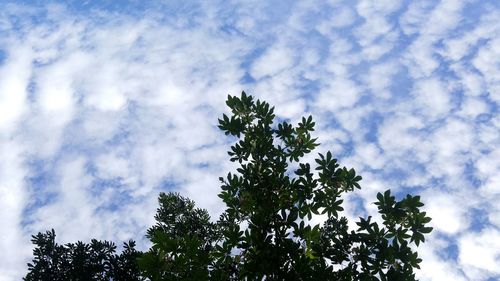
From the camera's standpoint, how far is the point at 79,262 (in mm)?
11789

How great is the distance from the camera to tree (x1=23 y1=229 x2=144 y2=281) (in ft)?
37.9

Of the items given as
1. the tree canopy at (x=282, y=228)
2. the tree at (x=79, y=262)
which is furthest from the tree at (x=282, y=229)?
the tree at (x=79, y=262)

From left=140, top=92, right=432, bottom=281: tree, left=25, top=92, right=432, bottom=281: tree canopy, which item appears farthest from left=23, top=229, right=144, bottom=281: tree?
left=140, top=92, right=432, bottom=281: tree

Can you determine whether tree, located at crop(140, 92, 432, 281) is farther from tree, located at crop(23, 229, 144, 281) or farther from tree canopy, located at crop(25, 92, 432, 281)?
tree, located at crop(23, 229, 144, 281)

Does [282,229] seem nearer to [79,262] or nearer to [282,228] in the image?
[282,228]

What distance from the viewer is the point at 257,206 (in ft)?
28.0

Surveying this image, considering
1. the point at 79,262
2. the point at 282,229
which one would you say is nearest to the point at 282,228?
the point at 282,229

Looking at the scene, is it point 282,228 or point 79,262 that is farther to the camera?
point 79,262

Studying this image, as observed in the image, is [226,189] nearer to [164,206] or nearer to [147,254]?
[147,254]

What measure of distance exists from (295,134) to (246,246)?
11.3ft

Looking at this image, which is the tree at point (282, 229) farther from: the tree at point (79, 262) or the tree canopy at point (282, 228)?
the tree at point (79, 262)

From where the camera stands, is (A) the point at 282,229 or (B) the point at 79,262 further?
(B) the point at 79,262

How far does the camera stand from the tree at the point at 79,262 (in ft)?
37.9

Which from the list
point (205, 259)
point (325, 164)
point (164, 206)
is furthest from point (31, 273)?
point (325, 164)
